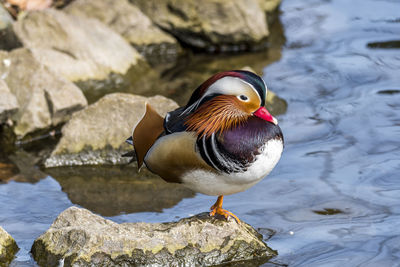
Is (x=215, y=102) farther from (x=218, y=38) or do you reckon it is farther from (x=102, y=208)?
(x=218, y=38)

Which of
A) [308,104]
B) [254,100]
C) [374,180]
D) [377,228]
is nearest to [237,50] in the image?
[308,104]

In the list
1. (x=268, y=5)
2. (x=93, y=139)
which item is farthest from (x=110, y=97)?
(x=268, y=5)

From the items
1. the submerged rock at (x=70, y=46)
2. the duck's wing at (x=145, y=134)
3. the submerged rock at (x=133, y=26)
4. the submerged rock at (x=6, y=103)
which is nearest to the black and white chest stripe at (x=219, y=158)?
the duck's wing at (x=145, y=134)

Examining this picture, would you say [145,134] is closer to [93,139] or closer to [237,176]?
[237,176]

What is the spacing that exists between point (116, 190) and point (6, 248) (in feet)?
4.41

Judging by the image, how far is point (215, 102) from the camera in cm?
377

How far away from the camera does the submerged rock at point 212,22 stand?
8.76 meters

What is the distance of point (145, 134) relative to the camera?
4.11m

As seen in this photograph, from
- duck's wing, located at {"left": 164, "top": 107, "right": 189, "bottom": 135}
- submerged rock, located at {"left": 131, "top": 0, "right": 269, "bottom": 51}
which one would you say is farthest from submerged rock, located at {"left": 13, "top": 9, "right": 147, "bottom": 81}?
duck's wing, located at {"left": 164, "top": 107, "right": 189, "bottom": 135}

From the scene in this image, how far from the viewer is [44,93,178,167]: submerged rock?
5.74m

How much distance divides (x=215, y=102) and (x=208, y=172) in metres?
0.39

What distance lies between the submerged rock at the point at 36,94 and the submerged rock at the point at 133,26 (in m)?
2.10

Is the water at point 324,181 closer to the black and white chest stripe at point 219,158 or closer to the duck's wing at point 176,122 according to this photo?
the black and white chest stripe at point 219,158

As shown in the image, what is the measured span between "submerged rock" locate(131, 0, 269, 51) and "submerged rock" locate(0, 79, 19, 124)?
3165mm
